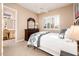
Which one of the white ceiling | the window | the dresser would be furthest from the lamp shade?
the dresser

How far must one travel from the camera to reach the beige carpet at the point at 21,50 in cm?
162

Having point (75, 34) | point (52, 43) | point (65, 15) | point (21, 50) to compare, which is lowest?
point (21, 50)

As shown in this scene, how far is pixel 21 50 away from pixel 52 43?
22.4 inches


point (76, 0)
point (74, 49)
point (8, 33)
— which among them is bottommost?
point (74, 49)

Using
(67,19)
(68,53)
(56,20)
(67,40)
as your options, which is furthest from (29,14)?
(68,53)

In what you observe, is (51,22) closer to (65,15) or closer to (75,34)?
(65,15)

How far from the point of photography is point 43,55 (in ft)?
5.29

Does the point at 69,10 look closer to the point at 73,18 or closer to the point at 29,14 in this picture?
the point at 73,18

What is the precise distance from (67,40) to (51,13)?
564 mm

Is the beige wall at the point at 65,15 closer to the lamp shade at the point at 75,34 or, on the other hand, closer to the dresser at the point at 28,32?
the lamp shade at the point at 75,34

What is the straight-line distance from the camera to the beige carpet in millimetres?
1622

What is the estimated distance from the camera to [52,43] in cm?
162

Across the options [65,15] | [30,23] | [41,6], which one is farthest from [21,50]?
[65,15]

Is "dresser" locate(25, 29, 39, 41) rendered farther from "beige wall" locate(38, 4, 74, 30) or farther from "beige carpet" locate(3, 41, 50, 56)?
"beige wall" locate(38, 4, 74, 30)
